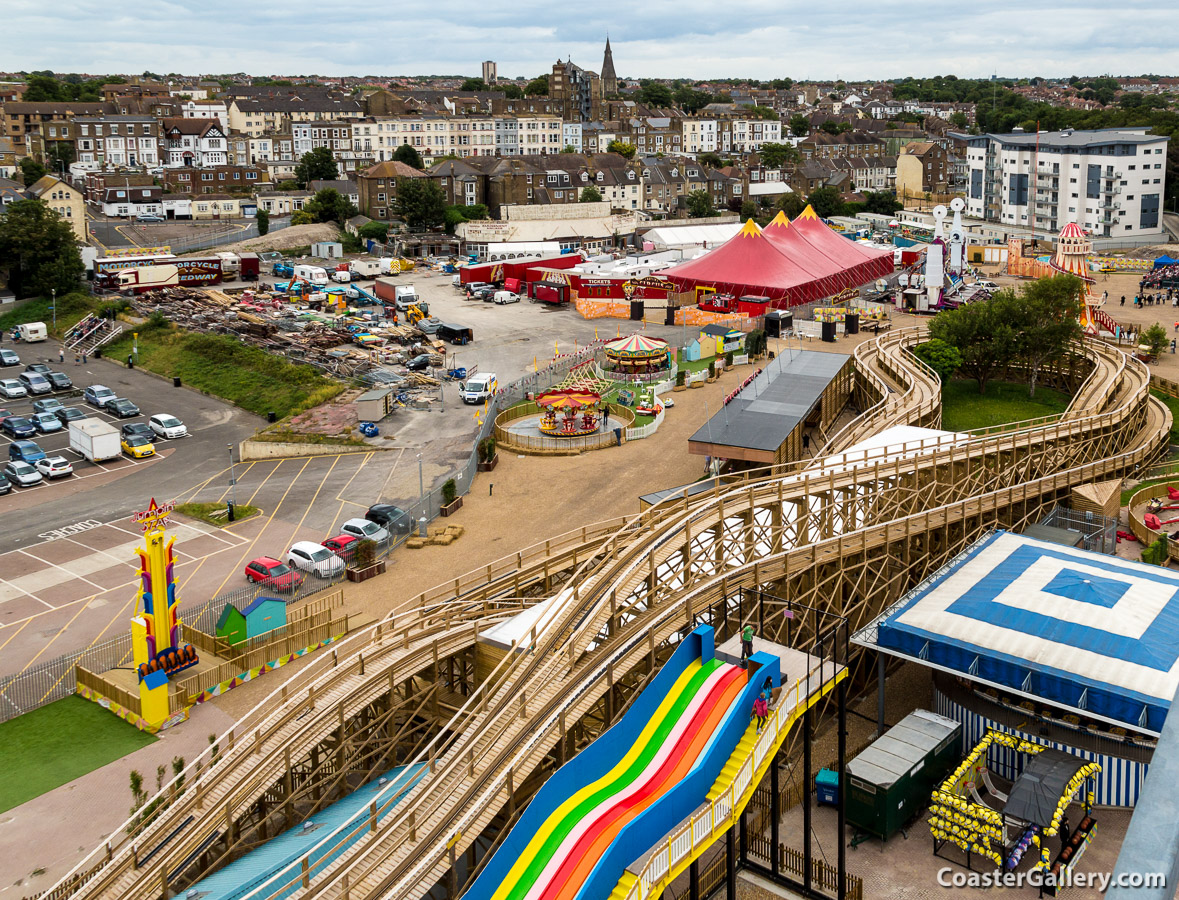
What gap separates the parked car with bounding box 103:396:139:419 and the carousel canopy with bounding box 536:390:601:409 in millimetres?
22963

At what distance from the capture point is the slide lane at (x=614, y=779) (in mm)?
15992

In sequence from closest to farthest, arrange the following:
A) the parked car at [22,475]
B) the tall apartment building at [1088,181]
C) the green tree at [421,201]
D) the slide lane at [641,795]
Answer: the slide lane at [641,795], the parked car at [22,475], the green tree at [421,201], the tall apartment building at [1088,181]

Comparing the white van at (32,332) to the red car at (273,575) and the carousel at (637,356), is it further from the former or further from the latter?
the red car at (273,575)

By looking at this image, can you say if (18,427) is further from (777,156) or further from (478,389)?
(777,156)

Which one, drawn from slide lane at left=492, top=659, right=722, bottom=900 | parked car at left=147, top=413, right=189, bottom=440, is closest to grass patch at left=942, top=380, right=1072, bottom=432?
slide lane at left=492, top=659, right=722, bottom=900

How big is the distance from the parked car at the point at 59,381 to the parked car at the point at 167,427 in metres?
11.2

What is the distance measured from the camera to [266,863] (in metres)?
18.3

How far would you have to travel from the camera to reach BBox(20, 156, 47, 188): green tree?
132m

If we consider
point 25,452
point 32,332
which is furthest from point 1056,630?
point 32,332

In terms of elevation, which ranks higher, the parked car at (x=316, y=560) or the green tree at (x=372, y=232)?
the green tree at (x=372, y=232)

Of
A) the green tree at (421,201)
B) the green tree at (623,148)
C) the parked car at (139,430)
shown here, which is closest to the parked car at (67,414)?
the parked car at (139,430)

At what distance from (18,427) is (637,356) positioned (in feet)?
104

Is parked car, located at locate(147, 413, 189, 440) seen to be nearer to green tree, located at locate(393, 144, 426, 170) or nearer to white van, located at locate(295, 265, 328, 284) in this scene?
white van, located at locate(295, 265, 328, 284)

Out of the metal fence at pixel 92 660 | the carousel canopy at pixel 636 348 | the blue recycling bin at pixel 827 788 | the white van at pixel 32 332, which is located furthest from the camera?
the white van at pixel 32 332
